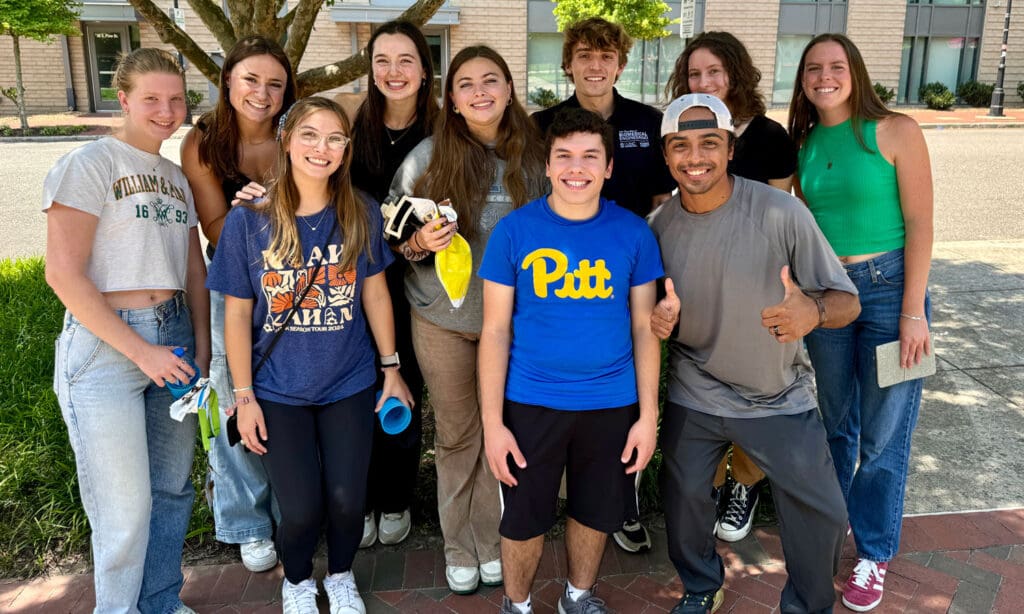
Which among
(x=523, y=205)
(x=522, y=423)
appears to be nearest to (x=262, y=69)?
(x=523, y=205)

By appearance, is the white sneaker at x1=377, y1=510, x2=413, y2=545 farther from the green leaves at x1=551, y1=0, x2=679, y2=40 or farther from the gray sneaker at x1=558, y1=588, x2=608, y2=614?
the green leaves at x1=551, y1=0, x2=679, y2=40

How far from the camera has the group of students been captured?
2.68 m

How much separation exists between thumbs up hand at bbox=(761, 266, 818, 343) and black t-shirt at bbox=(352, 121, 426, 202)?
1.66 m

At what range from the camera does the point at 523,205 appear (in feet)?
9.95

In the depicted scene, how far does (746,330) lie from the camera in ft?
9.03

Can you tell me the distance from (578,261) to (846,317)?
0.95 meters

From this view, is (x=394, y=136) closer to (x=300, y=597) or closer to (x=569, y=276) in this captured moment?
(x=569, y=276)

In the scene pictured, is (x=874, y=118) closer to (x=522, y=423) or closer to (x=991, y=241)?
(x=522, y=423)

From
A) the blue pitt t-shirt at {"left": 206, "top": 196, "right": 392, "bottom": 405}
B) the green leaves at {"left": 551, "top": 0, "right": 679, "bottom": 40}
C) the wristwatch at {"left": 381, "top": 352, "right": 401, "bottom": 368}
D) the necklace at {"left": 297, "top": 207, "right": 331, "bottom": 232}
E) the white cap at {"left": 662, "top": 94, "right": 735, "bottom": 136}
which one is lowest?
the wristwatch at {"left": 381, "top": 352, "right": 401, "bottom": 368}

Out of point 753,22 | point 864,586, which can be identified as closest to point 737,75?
point 864,586

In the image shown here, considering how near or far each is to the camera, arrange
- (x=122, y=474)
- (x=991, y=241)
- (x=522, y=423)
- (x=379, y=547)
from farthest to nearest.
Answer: (x=991, y=241) < (x=379, y=547) < (x=522, y=423) < (x=122, y=474)

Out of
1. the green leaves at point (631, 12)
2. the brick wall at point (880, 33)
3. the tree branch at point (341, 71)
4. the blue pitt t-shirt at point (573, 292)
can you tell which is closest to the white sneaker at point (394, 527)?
the blue pitt t-shirt at point (573, 292)

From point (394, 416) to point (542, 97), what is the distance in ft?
86.8

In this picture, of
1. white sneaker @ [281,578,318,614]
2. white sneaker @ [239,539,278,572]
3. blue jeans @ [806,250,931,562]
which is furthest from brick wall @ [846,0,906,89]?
white sneaker @ [281,578,318,614]
